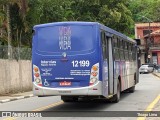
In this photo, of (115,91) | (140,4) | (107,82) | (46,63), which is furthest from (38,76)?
(140,4)

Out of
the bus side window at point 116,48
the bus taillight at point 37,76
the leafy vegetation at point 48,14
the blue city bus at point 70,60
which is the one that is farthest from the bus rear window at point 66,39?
the leafy vegetation at point 48,14

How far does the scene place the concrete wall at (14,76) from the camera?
24631mm

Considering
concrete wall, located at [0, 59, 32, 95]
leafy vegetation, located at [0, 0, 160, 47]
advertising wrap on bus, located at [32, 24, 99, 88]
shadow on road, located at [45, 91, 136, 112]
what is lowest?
shadow on road, located at [45, 91, 136, 112]

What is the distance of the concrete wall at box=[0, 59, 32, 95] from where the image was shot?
2463 centimetres

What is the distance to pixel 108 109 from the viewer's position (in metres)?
15.8

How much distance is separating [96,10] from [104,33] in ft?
121

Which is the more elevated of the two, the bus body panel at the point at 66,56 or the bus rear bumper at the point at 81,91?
the bus body panel at the point at 66,56

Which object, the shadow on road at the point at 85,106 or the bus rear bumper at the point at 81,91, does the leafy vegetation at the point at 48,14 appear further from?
the bus rear bumper at the point at 81,91

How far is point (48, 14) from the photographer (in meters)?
37.7

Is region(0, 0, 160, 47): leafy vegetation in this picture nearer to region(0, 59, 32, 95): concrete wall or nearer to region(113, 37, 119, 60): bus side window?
region(0, 59, 32, 95): concrete wall

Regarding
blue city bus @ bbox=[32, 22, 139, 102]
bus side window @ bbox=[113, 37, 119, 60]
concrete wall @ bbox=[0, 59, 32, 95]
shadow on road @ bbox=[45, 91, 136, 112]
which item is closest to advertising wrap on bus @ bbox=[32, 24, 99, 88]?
blue city bus @ bbox=[32, 22, 139, 102]

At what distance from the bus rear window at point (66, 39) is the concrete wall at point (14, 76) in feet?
32.1

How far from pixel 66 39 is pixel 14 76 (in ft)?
38.6

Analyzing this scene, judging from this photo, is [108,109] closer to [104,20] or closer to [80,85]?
[80,85]
